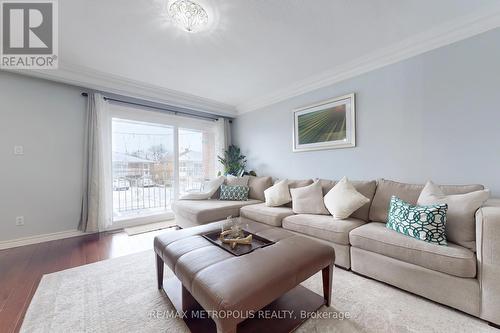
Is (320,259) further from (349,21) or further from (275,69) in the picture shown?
(275,69)

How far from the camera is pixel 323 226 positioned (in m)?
2.18

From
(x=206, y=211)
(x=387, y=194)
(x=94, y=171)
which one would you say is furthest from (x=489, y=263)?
(x=94, y=171)

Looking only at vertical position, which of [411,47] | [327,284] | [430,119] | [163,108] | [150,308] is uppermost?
[411,47]

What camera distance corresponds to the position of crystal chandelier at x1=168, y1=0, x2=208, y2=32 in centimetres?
178

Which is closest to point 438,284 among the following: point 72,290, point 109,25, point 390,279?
point 390,279

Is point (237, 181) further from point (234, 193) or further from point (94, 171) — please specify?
point (94, 171)

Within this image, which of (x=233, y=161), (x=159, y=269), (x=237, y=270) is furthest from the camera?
(x=233, y=161)

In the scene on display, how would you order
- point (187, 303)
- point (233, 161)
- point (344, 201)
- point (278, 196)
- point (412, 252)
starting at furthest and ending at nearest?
point (233, 161), point (278, 196), point (344, 201), point (412, 252), point (187, 303)

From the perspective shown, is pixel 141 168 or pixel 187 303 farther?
pixel 141 168

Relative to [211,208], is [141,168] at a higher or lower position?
higher

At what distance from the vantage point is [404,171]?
96.3 inches

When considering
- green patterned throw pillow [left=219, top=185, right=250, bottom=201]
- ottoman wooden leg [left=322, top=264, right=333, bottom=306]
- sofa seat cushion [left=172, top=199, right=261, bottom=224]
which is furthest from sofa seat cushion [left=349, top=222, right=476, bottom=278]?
green patterned throw pillow [left=219, top=185, right=250, bottom=201]

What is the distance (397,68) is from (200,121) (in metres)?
3.67

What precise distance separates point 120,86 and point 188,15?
2127 mm
